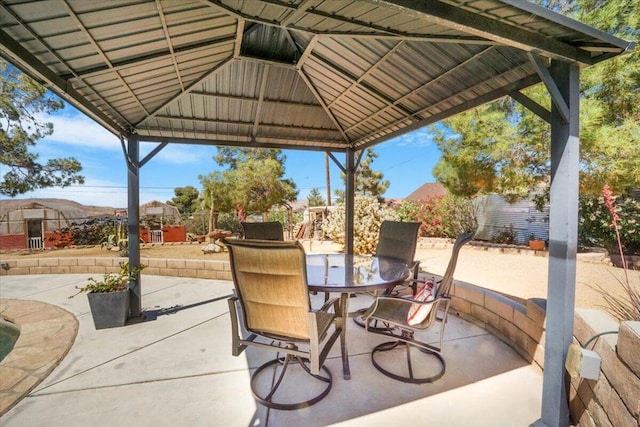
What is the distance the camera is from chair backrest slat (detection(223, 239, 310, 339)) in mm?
1639

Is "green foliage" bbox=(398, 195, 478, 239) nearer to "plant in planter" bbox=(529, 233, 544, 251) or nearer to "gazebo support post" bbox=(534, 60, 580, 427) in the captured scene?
"plant in planter" bbox=(529, 233, 544, 251)

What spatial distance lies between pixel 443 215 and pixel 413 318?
940cm

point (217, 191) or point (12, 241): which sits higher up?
point (217, 191)

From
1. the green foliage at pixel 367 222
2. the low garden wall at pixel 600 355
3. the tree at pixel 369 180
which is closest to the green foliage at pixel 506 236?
the green foliage at pixel 367 222

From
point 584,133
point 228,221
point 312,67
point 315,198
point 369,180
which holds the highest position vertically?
point 369,180

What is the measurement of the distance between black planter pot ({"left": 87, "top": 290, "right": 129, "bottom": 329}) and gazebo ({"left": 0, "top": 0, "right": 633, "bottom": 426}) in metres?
0.30

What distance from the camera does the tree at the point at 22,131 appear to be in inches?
329

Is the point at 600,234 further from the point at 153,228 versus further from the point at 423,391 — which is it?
the point at 153,228

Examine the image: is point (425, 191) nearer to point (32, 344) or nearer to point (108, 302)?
point (108, 302)

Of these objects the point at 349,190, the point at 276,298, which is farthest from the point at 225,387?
the point at 349,190

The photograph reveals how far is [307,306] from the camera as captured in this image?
1.71 meters

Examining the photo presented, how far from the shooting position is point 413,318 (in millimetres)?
2295

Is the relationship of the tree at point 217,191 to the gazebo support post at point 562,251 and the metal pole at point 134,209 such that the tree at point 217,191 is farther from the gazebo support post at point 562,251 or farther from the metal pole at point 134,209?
the gazebo support post at point 562,251

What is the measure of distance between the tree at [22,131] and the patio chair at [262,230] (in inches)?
361
